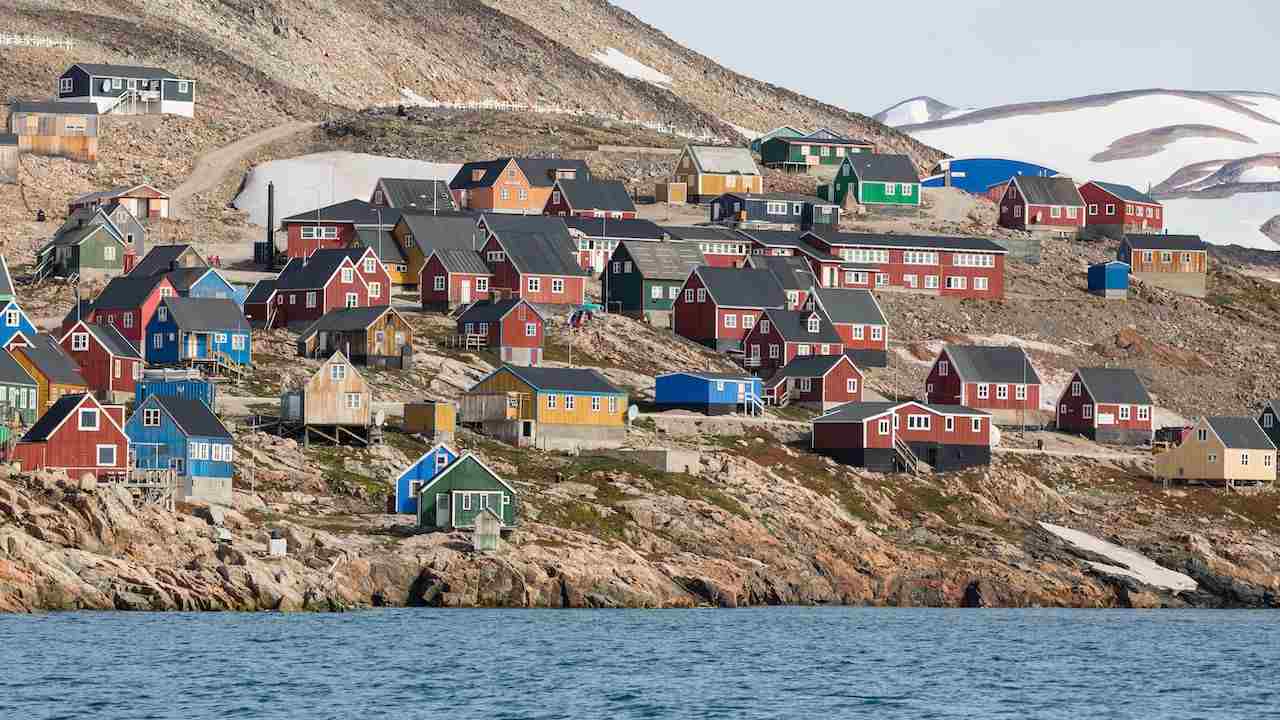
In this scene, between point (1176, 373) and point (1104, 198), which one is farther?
point (1104, 198)

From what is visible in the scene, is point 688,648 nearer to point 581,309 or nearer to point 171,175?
point 581,309

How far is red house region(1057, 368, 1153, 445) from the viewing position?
138 m

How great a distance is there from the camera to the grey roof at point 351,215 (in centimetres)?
14975

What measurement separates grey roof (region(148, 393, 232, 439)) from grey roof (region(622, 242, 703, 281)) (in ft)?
148

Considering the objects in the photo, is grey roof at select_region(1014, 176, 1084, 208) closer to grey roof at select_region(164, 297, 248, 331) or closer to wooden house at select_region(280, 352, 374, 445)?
grey roof at select_region(164, 297, 248, 331)

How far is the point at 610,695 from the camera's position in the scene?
76625 mm

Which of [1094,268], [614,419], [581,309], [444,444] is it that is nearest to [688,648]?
[444,444]

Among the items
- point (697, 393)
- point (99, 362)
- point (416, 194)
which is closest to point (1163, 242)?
point (416, 194)

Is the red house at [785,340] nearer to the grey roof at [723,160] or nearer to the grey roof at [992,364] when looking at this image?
the grey roof at [992,364]

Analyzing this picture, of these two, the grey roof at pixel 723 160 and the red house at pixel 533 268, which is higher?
the grey roof at pixel 723 160

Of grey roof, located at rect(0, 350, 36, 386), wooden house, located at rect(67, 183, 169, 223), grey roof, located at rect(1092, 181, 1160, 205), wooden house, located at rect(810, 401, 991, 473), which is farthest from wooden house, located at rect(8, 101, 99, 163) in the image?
grey roof, located at rect(1092, 181, 1160, 205)

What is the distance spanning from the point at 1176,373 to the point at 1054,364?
21.5 ft

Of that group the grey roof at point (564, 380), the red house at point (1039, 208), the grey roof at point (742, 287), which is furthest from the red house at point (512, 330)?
the red house at point (1039, 208)

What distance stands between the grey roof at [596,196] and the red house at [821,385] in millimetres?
32118
